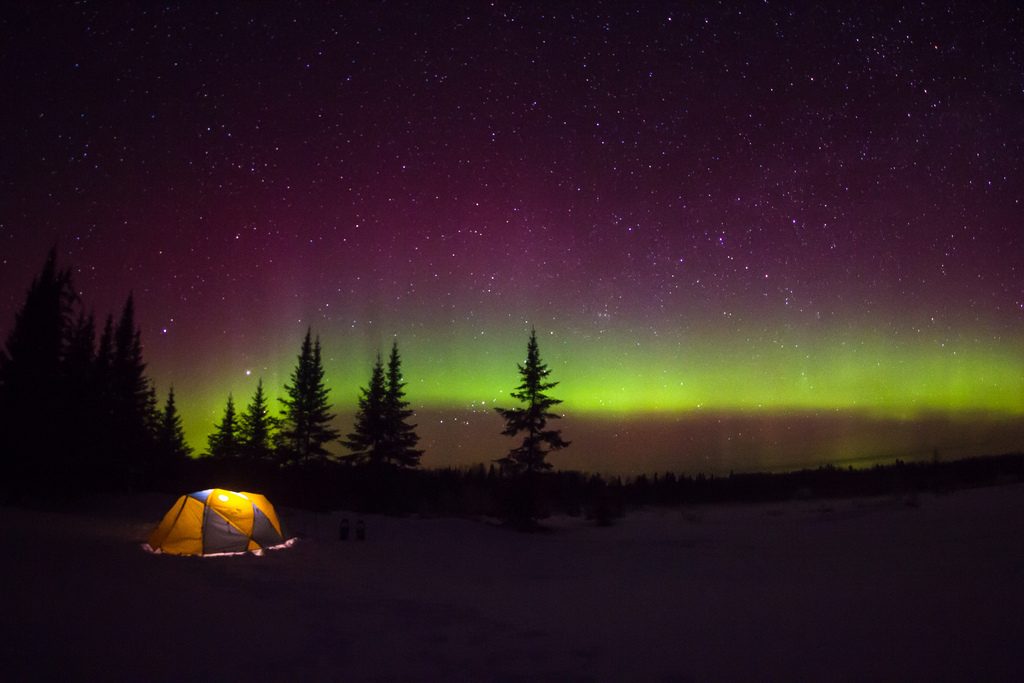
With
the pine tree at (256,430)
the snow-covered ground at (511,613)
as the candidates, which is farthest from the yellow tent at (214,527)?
the pine tree at (256,430)

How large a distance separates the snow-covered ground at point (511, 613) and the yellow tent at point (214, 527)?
28.9 inches

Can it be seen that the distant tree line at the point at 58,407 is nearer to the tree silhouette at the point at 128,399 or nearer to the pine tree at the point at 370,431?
the tree silhouette at the point at 128,399

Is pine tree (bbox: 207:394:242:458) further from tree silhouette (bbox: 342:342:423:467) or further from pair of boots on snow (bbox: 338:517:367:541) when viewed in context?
pair of boots on snow (bbox: 338:517:367:541)

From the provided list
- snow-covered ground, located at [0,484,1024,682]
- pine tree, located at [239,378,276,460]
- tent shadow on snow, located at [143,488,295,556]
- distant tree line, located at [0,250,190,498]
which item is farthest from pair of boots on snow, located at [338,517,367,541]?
pine tree, located at [239,378,276,460]

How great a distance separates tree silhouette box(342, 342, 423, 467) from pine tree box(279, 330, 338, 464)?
2.97m

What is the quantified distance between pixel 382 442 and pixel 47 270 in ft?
63.3

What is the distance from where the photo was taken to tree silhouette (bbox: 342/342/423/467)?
3706 cm

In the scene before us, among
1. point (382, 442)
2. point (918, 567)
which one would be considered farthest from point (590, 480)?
point (918, 567)

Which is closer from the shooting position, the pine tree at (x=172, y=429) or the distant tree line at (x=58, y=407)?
the distant tree line at (x=58, y=407)

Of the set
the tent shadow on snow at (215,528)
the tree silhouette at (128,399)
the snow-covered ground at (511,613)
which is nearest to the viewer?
the snow-covered ground at (511,613)

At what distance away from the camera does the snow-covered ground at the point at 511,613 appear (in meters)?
6.61

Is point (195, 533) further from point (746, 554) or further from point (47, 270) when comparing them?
point (47, 270)

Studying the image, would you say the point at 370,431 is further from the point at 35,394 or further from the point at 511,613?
the point at 511,613

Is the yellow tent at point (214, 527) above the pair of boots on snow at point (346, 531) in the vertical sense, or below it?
above
